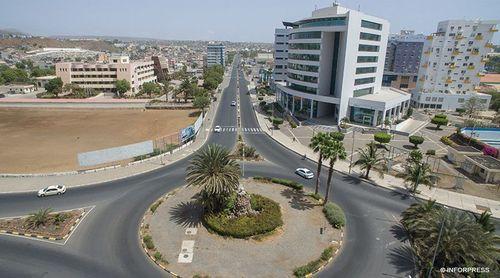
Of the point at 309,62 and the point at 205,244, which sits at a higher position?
the point at 309,62

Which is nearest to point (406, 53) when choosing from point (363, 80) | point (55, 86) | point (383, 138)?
point (363, 80)

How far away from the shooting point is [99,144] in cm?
7531

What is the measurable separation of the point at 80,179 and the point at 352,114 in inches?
2973

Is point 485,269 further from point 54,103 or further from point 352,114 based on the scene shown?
point 54,103

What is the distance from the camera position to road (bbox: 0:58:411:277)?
3216 cm

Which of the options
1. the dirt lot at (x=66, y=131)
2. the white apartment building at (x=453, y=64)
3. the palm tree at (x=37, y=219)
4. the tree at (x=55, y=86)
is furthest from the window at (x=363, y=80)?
the tree at (x=55, y=86)

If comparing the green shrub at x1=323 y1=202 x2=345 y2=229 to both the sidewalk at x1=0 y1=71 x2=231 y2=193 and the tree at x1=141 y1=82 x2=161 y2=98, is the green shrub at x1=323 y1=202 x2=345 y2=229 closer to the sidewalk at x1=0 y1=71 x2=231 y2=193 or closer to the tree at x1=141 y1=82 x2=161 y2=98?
the sidewalk at x1=0 y1=71 x2=231 y2=193

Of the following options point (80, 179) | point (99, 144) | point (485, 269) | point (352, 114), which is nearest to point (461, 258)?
point (485, 269)

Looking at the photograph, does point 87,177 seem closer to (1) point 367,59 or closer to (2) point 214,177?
(2) point 214,177

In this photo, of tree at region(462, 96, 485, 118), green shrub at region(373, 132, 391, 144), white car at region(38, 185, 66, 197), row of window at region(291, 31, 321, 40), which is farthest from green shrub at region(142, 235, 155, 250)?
tree at region(462, 96, 485, 118)

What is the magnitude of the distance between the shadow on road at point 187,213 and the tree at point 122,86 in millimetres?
114709

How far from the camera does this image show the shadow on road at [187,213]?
41.1m

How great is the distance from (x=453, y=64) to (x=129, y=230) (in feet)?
428

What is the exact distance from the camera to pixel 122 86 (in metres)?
143
